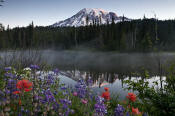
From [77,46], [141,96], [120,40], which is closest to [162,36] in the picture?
[120,40]

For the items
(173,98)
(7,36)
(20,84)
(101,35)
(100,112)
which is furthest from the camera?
(7,36)

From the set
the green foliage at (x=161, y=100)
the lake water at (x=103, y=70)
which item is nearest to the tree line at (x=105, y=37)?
the lake water at (x=103, y=70)

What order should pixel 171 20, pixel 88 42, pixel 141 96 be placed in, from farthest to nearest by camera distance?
pixel 171 20 < pixel 88 42 < pixel 141 96

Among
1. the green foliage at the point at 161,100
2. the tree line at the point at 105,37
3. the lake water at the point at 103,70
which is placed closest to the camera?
the green foliage at the point at 161,100

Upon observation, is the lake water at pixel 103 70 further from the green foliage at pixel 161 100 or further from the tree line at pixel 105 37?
the tree line at pixel 105 37

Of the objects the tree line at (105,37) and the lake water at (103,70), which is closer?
the lake water at (103,70)

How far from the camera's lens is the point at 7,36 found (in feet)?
273

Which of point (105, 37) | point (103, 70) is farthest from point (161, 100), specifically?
point (105, 37)

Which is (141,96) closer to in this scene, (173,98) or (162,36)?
(173,98)

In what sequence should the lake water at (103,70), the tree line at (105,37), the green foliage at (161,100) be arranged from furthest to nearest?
the tree line at (105,37) → the lake water at (103,70) → the green foliage at (161,100)

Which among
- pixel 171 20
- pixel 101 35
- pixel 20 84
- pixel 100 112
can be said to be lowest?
pixel 100 112

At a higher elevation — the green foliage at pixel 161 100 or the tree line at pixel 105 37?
the tree line at pixel 105 37

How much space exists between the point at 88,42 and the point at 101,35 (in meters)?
→ 9.60

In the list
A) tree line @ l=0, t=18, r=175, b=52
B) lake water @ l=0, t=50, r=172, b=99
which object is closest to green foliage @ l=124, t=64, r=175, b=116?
lake water @ l=0, t=50, r=172, b=99
